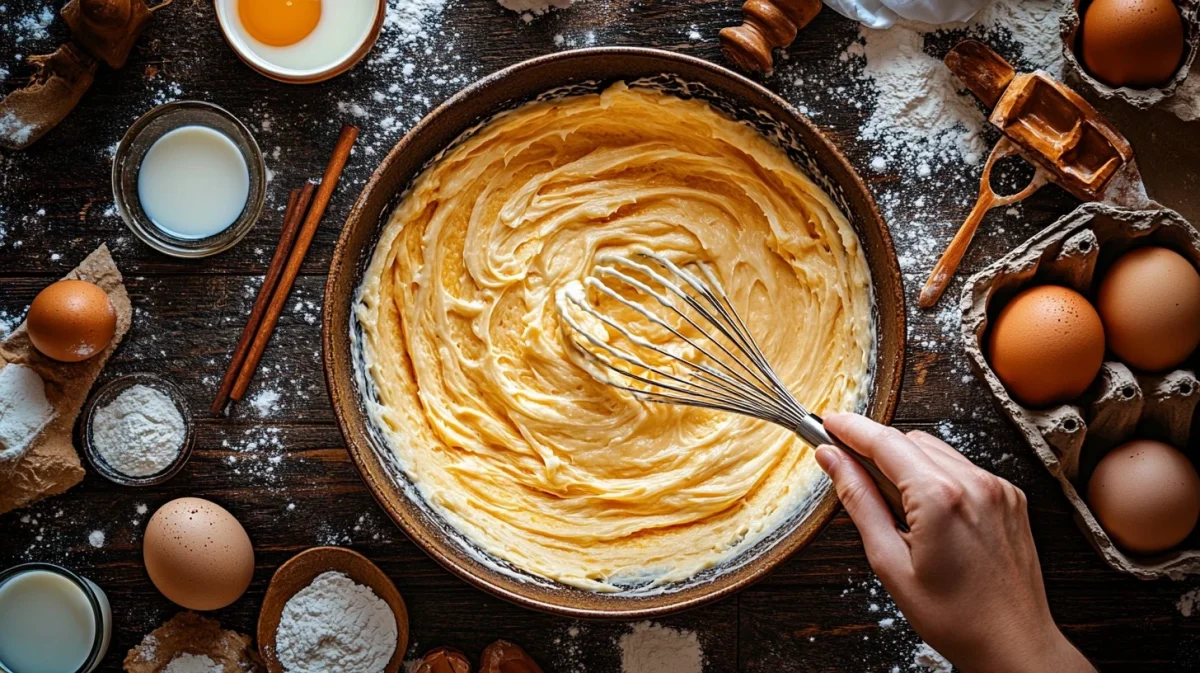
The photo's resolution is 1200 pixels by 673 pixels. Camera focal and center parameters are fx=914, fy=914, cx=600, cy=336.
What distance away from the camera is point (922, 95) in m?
1.96

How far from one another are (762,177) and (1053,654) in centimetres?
103

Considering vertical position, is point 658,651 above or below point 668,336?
below

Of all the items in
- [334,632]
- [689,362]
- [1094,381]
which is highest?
[1094,381]

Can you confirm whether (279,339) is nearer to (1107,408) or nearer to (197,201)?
(197,201)

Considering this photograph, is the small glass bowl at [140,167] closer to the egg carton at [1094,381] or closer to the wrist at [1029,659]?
the egg carton at [1094,381]

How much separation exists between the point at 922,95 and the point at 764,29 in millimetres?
373

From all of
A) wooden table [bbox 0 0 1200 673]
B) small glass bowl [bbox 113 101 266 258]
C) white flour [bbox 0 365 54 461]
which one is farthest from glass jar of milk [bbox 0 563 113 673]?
small glass bowl [bbox 113 101 266 258]

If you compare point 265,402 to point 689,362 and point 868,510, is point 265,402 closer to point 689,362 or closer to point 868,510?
point 689,362

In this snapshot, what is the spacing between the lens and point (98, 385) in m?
1.98

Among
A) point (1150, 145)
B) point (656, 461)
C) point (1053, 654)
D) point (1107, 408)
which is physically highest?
point (1150, 145)

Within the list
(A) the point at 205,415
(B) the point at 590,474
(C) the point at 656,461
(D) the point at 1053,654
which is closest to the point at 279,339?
(A) the point at 205,415

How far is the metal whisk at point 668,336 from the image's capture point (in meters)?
1.76

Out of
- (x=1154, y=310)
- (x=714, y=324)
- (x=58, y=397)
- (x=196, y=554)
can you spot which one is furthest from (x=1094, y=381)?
(x=58, y=397)

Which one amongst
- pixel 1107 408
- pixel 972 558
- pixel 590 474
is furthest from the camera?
pixel 590 474
